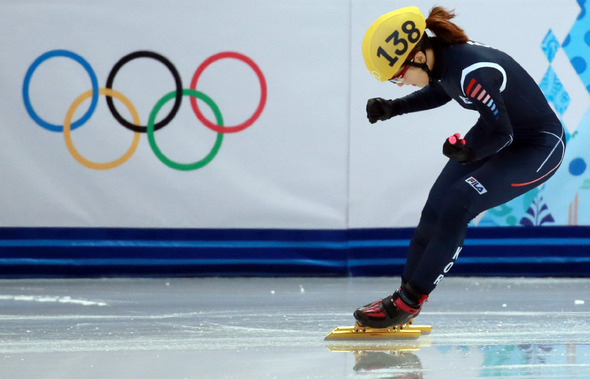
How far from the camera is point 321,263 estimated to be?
17.0 feet

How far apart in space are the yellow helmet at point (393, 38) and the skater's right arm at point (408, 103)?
0.35 meters

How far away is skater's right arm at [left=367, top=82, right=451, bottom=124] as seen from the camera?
3262 millimetres

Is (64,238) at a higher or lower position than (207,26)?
lower

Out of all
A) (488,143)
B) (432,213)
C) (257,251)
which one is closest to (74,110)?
(257,251)

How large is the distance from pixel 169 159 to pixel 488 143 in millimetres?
2679

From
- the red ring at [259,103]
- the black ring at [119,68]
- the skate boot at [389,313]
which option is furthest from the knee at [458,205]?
the black ring at [119,68]

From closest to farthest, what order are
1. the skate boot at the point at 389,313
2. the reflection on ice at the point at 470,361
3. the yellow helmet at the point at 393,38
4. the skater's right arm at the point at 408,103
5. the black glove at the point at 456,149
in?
the reflection on ice at the point at 470,361 < the black glove at the point at 456,149 < the yellow helmet at the point at 393,38 < the skate boot at the point at 389,313 < the skater's right arm at the point at 408,103

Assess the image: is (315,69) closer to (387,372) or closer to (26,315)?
(26,315)

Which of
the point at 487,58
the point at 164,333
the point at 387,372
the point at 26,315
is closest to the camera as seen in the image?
the point at 387,372

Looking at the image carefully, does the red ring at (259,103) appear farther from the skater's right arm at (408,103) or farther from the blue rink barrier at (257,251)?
the skater's right arm at (408,103)

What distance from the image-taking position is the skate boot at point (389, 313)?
9.99 ft

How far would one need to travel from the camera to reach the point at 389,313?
10.00 feet

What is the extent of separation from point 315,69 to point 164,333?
2.32 metres

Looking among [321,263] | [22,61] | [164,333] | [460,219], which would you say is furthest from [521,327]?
[22,61]
